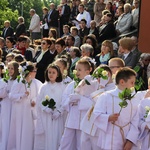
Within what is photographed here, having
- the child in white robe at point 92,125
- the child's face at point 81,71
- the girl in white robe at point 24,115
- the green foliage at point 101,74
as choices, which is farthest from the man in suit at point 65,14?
the green foliage at point 101,74

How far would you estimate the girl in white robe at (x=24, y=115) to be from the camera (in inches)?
351

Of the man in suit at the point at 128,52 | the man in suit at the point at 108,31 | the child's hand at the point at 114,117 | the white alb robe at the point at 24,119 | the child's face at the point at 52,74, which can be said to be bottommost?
the white alb robe at the point at 24,119

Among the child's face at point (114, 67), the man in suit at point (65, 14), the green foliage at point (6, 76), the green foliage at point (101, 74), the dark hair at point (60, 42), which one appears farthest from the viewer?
the man in suit at point (65, 14)

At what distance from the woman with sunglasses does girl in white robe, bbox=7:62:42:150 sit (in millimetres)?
2453

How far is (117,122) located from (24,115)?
125 inches

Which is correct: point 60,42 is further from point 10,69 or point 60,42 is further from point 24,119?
point 24,119

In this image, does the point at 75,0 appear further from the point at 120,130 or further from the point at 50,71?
the point at 120,130

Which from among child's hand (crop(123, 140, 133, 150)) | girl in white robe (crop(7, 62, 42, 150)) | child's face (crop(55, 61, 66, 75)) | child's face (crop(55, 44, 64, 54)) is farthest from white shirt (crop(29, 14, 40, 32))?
child's hand (crop(123, 140, 133, 150))

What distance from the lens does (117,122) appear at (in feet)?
20.6

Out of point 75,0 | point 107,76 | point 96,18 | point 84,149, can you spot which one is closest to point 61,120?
point 84,149

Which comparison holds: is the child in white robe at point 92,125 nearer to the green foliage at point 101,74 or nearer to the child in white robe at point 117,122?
the green foliage at point 101,74

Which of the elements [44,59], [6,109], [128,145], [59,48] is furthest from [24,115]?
[128,145]

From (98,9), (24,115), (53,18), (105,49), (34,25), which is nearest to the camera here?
(24,115)

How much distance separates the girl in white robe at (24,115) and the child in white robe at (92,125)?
2107 mm
